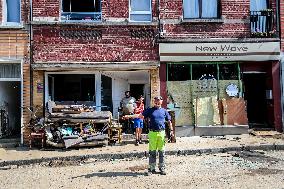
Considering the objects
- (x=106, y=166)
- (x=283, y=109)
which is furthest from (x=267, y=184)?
(x=283, y=109)

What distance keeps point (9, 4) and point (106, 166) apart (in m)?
8.04

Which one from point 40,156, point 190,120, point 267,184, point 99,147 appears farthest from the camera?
point 190,120

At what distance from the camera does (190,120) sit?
15195 mm

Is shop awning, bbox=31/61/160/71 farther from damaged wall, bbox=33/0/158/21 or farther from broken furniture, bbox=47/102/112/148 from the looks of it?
damaged wall, bbox=33/0/158/21

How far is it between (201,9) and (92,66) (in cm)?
510

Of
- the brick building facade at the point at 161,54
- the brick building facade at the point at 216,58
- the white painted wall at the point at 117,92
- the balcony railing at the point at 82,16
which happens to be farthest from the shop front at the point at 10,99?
the brick building facade at the point at 216,58

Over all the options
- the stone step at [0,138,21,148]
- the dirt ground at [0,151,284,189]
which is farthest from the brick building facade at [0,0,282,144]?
the dirt ground at [0,151,284,189]

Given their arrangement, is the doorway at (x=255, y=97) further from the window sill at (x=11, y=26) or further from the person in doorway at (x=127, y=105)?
the window sill at (x=11, y=26)

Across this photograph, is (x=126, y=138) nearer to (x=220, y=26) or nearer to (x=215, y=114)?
(x=215, y=114)

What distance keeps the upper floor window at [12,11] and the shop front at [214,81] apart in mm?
5733

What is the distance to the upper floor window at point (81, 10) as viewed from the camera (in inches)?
583

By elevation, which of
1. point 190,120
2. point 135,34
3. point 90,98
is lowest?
point 190,120

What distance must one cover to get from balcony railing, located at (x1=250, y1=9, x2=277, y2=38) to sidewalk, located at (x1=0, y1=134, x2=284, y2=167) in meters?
4.40

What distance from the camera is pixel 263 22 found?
50.9 ft
